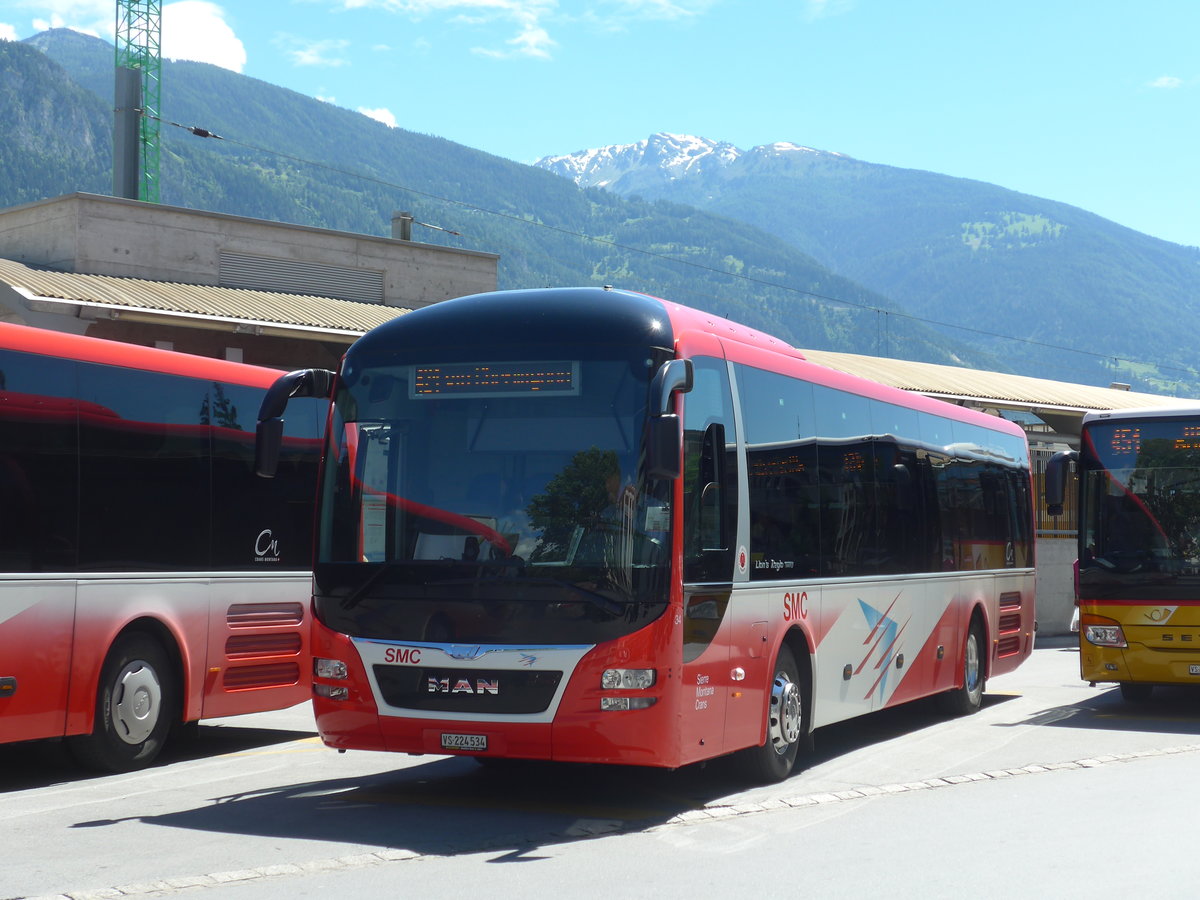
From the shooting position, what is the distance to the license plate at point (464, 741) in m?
8.77

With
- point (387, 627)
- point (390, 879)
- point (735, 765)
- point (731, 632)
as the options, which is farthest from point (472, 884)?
point (735, 765)

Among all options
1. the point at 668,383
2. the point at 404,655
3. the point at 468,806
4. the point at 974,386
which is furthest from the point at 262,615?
the point at 974,386

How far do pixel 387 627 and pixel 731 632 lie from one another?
2.18 metres

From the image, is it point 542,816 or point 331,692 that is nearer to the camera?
point 542,816

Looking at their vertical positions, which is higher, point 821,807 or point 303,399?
point 303,399

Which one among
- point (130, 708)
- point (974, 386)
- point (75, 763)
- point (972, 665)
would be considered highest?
point (974, 386)

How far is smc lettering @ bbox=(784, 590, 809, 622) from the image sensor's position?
35.1 feet

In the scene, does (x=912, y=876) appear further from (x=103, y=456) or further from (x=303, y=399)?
(x=303, y=399)

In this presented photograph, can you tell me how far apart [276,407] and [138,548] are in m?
2.29

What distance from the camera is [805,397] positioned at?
1157 centimetres

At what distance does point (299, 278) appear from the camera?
31.3 m

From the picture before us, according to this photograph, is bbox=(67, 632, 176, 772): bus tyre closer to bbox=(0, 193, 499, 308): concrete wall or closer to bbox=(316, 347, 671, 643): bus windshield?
bbox=(316, 347, 671, 643): bus windshield

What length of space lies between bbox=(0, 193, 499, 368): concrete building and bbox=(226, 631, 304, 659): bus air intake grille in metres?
11.1

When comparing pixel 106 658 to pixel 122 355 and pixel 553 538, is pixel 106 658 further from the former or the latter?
pixel 553 538
